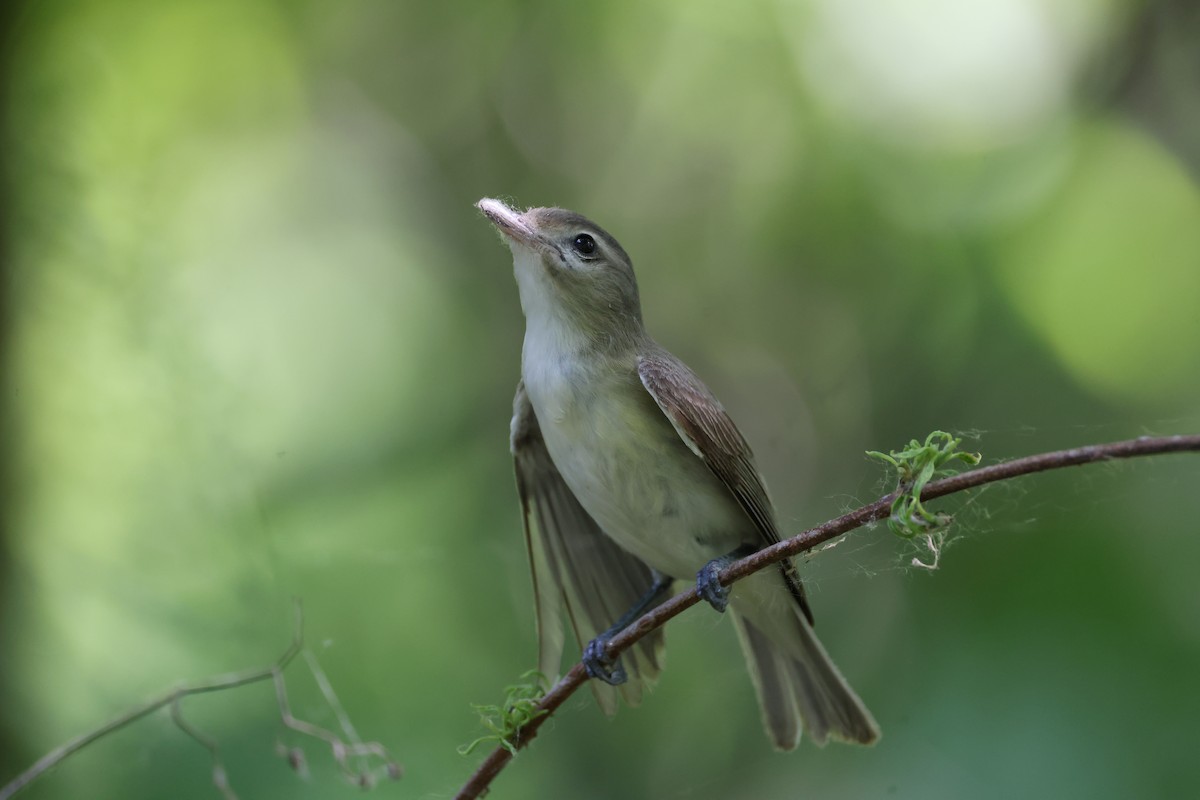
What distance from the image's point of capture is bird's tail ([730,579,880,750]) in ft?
8.63

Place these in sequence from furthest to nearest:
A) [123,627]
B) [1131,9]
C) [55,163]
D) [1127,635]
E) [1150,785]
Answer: [1131,9] → [55,163] → [123,627] → [1127,635] → [1150,785]

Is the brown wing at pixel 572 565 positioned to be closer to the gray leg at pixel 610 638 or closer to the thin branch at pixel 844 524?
the gray leg at pixel 610 638

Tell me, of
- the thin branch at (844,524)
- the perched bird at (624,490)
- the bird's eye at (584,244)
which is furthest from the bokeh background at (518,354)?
the thin branch at (844,524)

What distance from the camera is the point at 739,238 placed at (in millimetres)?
4074

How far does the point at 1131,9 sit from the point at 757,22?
4.42 ft

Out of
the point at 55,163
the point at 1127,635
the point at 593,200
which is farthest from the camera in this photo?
the point at 593,200

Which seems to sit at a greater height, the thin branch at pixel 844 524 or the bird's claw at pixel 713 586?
the thin branch at pixel 844 524

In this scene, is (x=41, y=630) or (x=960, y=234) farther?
(x=960, y=234)

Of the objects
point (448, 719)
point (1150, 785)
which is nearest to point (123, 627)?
point (448, 719)

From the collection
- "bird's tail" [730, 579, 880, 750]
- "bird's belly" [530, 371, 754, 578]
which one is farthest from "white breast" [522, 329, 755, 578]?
"bird's tail" [730, 579, 880, 750]

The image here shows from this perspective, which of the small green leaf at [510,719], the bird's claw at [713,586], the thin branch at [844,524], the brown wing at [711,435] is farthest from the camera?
the brown wing at [711,435]

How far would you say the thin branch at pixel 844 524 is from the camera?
1078 mm

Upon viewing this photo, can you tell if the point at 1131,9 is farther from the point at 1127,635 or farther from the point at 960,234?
the point at 1127,635

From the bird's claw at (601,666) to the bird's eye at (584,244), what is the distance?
0.96 m
